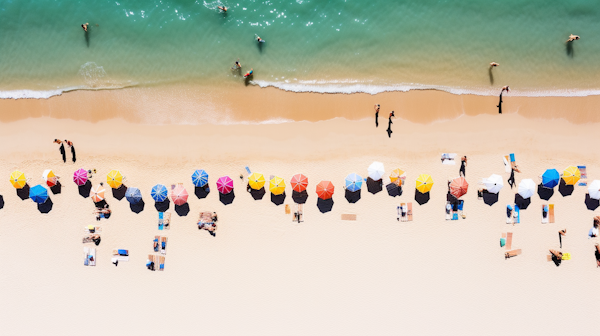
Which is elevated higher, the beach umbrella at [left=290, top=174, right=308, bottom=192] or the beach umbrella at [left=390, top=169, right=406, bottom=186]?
the beach umbrella at [left=390, top=169, right=406, bottom=186]

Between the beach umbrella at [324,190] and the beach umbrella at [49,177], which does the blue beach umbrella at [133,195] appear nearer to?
the beach umbrella at [49,177]

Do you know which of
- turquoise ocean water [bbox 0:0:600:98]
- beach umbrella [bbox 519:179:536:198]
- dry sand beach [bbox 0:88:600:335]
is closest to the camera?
beach umbrella [bbox 519:179:536:198]

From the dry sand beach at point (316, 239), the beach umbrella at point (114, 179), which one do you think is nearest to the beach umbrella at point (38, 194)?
the dry sand beach at point (316, 239)

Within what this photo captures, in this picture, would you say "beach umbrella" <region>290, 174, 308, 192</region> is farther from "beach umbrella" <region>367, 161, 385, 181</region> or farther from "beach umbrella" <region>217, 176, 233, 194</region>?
"beach umbrella" <region>367, 161, 385, 181</region>

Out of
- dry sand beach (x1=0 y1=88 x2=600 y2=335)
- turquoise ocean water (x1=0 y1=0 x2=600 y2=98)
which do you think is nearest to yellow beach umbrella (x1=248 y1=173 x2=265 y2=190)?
dry sand beach (x1=0 y1=88 x2=600 y2=335)

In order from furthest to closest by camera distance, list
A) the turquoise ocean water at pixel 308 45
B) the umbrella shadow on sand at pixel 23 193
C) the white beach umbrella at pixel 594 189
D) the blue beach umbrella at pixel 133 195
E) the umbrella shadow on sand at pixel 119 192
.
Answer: the turquoise ocean water at pixel 308 45
the umbrella shadow on sand at pixel 23 193
the umbrella shadow on sand at pixel 119 192
the blue beach umbrella at pixel 133 195
the white beach umbrella at pixel 594 189

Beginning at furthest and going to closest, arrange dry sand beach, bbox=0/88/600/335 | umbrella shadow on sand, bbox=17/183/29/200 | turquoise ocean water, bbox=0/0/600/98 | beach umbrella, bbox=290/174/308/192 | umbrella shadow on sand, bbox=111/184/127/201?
turquoise ocean water, bbox=0/0/600/98, umbrella shadow on sand, bbox=17/183/29/200, umbrella shadow on sand, bbox=111/184/127/201, dry sand beach, bbox=0/88/600/335, beach umbrella, bbox=290/174/308/192

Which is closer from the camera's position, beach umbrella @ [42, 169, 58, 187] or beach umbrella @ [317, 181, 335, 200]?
beach umbrella @ [317, 181, 335, 200]
